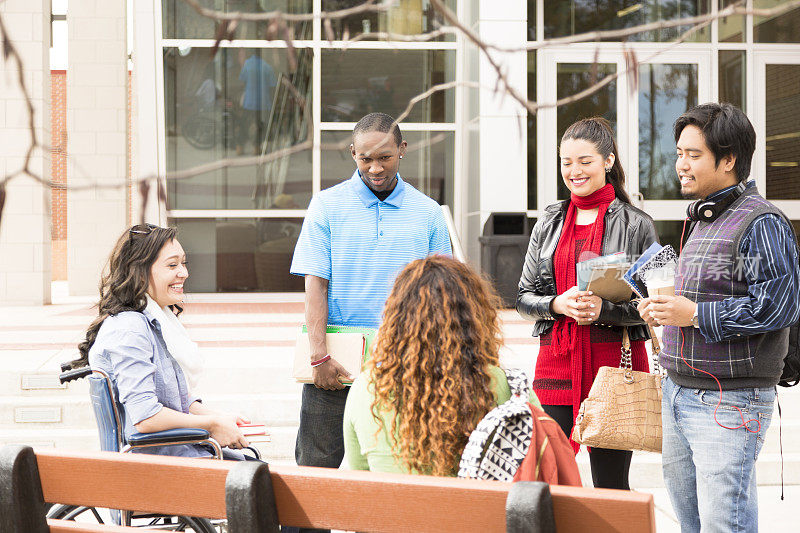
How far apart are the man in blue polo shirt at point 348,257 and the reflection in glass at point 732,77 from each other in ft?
32.6

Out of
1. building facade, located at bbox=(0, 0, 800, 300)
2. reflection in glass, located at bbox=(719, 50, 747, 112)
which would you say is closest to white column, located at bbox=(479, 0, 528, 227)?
building facade, located at bbox=(0, 0, 800, 300)

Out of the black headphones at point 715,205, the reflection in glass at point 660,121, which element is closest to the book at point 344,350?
the black headphones at point 715,205

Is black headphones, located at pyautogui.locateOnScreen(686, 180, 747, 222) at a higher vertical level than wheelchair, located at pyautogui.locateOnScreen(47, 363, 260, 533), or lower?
higher

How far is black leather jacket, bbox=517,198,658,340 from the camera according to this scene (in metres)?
3.46

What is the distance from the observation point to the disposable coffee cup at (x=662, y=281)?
2.82m

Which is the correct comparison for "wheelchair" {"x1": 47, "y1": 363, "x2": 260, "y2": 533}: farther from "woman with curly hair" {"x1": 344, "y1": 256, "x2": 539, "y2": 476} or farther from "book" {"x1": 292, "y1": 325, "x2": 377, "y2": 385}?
"woman with curly hair" {"x1": 344, "y1": 256, "x2": 539, "y2": 476}

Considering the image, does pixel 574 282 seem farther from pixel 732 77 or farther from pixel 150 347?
pixel 732 77

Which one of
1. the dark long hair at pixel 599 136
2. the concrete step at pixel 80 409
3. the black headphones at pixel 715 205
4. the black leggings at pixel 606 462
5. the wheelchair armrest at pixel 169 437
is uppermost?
the dark long hair at pixel 599 136

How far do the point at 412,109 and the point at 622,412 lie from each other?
29.7 ft

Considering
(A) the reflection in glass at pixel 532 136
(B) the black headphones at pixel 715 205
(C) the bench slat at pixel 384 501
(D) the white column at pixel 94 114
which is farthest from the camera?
(D) the white column at pixel 94 114

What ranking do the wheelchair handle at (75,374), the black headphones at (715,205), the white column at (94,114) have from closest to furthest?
the black headphones at (715,205), the wheelchair handle at (75,374), the white column at (94,114)

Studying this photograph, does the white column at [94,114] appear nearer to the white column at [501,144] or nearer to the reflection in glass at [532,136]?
the white column at [501,144]

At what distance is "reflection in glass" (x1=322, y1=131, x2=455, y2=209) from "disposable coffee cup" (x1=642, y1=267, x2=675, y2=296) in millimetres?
9641

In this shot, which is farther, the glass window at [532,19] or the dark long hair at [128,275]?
the glass window at [532,19]
